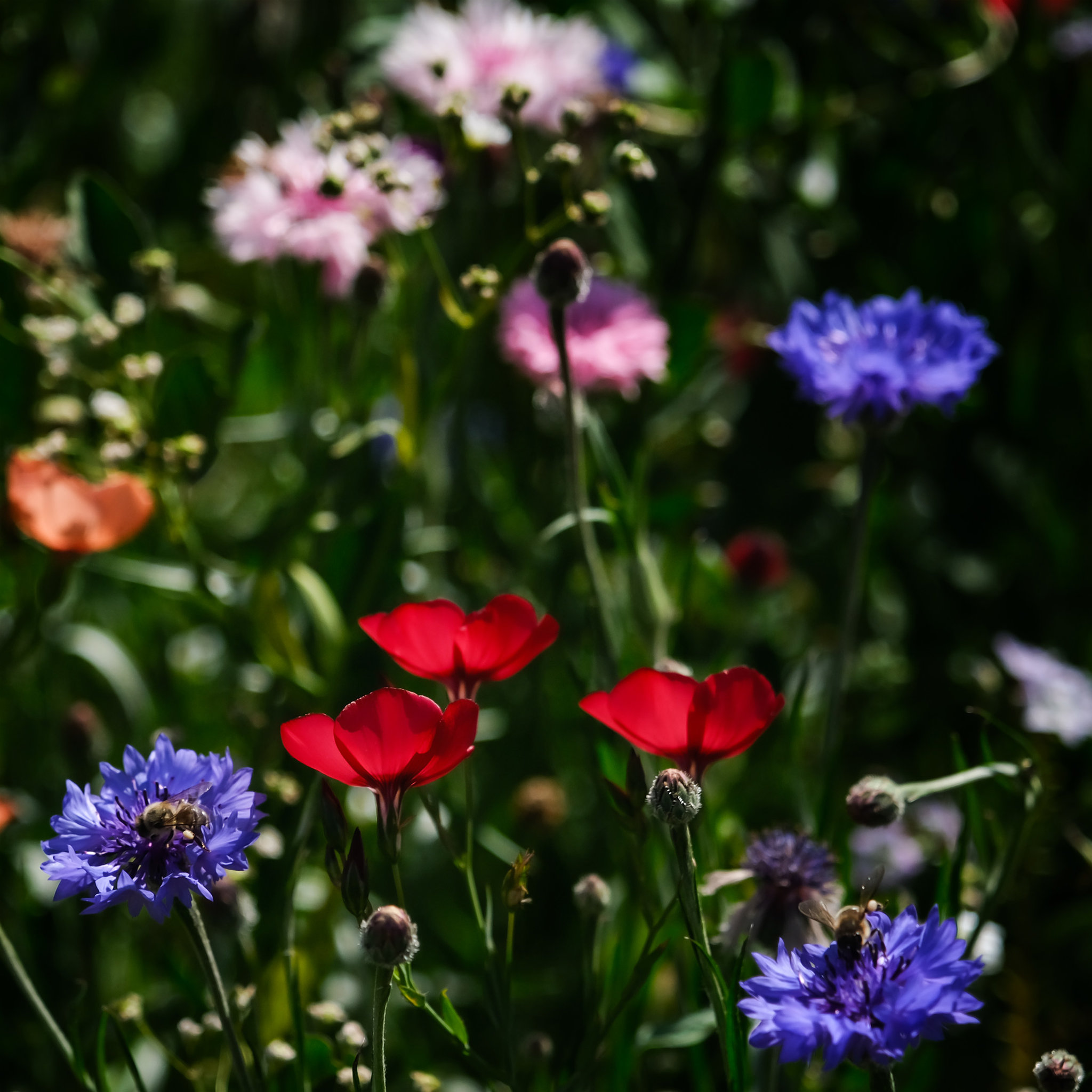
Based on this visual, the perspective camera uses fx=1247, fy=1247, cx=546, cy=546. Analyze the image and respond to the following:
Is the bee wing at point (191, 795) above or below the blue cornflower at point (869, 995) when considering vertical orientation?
above

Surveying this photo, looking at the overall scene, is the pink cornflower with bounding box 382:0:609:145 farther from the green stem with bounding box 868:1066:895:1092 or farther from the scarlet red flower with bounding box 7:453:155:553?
the green stem with bounding box 868:1066:895:1092

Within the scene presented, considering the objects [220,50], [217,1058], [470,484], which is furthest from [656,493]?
[220,50]

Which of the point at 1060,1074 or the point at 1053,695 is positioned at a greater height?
the point at 1060,1074

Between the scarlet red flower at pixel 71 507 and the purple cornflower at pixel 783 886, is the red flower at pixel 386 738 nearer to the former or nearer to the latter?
the purple cornflower at pixel 783 886

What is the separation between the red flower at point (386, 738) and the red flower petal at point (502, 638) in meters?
0.05

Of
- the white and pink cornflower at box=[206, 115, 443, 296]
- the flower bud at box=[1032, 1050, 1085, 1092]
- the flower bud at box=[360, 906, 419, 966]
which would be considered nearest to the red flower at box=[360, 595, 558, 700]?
the flower bud at box=[360, 906, 419, 966]

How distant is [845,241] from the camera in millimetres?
973

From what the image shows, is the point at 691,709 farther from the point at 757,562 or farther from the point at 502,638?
the point at 757,562

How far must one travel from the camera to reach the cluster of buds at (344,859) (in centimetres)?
39

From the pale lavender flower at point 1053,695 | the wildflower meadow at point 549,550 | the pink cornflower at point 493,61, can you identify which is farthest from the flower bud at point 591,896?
the pink cornflower at point 493,61

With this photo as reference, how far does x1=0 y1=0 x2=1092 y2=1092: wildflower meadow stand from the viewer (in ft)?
1.42

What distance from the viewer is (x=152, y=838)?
0.38 meters

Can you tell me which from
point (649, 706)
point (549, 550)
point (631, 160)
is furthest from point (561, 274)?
point (549, 550)

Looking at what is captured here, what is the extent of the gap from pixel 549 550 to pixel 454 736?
42 centimetres
